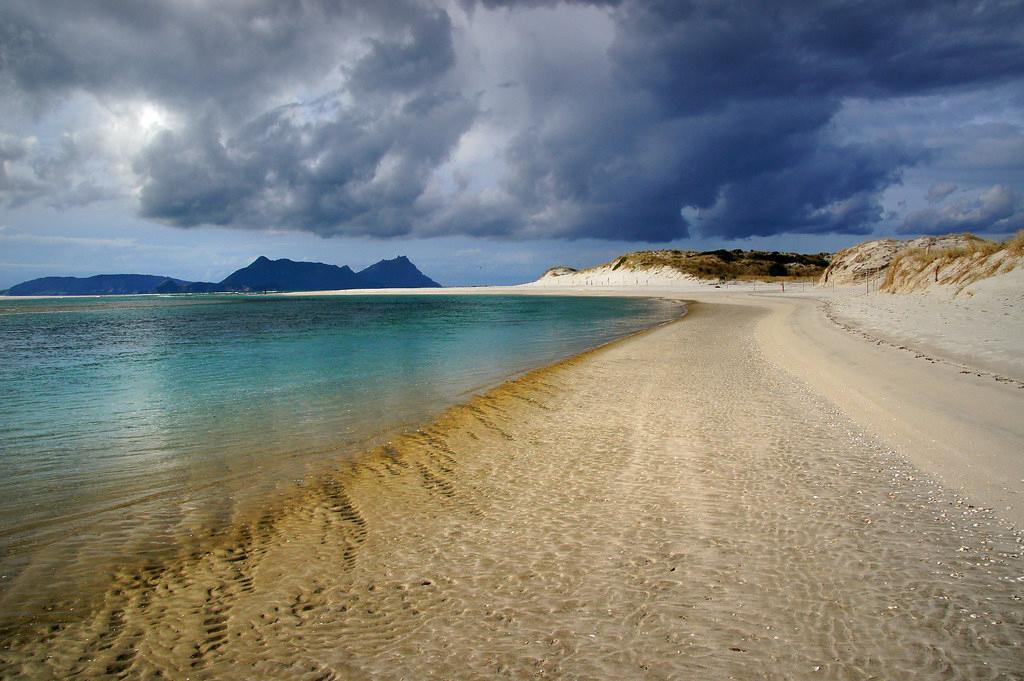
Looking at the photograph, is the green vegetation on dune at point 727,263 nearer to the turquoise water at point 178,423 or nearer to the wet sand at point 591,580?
the turquoise water at point 178,423

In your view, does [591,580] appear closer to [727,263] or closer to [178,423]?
[178,423]

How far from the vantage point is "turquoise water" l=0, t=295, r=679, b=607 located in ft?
23.7

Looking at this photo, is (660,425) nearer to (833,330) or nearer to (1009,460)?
(1009,460)

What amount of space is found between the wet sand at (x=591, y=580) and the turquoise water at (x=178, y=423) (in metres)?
1.16

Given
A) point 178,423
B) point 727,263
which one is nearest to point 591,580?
point 178,423

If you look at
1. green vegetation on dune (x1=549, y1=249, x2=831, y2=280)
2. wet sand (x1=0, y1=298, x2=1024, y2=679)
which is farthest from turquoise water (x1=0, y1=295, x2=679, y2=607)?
green vegetation on dune (x1=549, y1=249, x2=831, y2=280)

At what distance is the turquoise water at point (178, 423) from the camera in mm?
7230

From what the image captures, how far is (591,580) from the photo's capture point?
5.29 meters

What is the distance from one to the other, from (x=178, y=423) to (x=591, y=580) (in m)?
11.4

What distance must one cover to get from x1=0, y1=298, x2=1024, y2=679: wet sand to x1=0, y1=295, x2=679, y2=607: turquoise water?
1.16 m

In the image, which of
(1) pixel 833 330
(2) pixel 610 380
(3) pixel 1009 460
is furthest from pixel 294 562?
(1) pixel 833 330

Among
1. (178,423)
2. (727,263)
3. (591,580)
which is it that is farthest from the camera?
(727,263)

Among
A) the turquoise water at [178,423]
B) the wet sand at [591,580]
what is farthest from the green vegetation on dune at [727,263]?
the wet sand at [591,580]

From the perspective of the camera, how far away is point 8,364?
2364 centimetres
